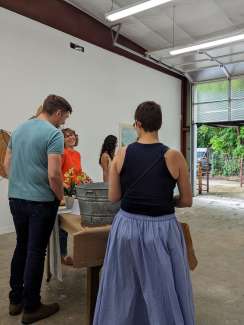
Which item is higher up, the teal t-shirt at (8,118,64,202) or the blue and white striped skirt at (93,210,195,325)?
the teal t-shirt at (8,118,64,202)

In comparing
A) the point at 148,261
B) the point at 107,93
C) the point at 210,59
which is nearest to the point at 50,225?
the point at 148,261

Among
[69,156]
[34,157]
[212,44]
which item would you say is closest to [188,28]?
[212,44]

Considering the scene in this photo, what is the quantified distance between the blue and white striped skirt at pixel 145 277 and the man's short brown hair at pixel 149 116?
43cm

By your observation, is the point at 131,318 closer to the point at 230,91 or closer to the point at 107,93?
the point at 107,93

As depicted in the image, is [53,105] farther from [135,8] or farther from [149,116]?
[135,8]

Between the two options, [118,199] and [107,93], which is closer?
[118,199]

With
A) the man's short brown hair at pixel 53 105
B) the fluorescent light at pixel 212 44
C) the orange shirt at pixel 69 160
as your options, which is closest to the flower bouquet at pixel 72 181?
the orange shirt at pixel 69 160

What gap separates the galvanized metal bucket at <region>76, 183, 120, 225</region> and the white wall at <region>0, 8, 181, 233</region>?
9.52 ft

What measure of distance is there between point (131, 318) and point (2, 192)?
3.27 metres

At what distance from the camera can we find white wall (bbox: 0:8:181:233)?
4.42 meters

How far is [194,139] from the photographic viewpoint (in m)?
8.47

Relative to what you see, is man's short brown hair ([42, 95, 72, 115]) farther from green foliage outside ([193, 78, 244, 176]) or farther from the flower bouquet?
green foliage outside ([193, 78, 244, 176])

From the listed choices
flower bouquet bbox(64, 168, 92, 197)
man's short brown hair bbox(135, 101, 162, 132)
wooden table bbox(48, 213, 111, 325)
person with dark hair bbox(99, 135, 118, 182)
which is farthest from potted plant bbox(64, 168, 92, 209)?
person with dark hair bbox(99, 135, 118, 182)

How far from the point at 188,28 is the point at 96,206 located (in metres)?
5.23
